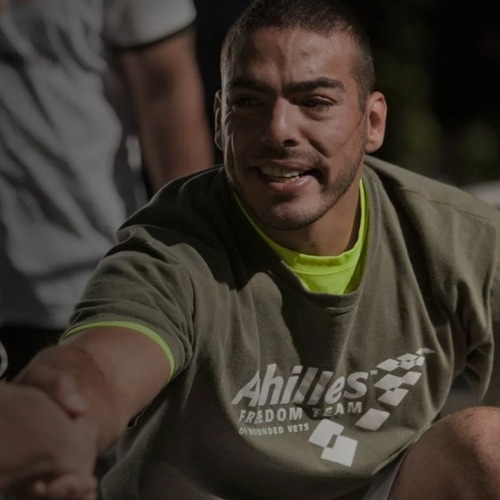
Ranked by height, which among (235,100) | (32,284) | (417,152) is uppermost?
(235,100)

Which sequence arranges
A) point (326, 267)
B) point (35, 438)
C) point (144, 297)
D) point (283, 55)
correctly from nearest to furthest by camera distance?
point (35, 438)
point (144, 297)
point (283, 55)
point (326, 267)

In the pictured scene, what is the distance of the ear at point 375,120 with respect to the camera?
190cm

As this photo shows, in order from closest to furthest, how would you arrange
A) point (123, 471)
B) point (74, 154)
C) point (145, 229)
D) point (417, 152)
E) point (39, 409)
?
point (39, 409) → point (145, 229) → point (123, 471) → point (74, 154) → point (417, 152)

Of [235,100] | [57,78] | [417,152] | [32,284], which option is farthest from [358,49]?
[417,152]

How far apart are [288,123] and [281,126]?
0.04 ft

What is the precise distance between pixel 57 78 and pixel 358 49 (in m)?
0.43

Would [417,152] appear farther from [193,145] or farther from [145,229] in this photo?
[145,229]

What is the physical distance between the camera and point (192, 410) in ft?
5.77

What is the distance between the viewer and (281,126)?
68.2 inches

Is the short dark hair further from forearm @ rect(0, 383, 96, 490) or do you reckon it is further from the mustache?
forearm @ rect(0, 383, 96, 490)

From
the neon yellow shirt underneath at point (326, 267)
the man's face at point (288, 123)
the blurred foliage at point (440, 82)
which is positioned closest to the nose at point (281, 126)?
the man's face at point (288, 123)

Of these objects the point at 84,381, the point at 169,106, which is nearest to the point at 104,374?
the point at 84,381

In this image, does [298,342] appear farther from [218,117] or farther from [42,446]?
[42,446]

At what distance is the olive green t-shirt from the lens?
5.65ft
